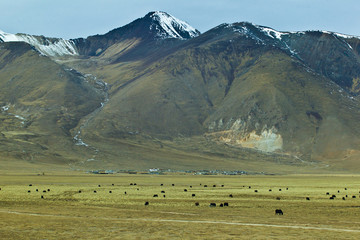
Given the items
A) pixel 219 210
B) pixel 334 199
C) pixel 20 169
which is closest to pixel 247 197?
pixel 334 199

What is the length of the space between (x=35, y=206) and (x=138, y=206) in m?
11.4

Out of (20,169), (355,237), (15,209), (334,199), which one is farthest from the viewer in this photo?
(20,169)

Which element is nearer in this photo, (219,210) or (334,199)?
(219,210)

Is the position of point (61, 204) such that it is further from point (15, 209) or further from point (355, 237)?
A: point (355, 237)

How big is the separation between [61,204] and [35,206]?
360cm

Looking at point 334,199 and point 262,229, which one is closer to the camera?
point 262,229

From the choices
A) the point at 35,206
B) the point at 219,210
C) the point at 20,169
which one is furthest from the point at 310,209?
the point at 20,169

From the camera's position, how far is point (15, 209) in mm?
53625

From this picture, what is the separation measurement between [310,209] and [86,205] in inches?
994

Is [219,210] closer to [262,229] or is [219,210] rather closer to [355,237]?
[262,229]

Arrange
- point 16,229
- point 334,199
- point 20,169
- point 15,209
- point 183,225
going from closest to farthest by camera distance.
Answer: point 16,229 → point 183,225 → point 15,209 → point 334,199 → point 20,169

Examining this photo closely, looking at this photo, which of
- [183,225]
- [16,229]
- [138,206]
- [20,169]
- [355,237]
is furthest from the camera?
[20,169]

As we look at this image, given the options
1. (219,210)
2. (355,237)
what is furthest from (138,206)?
(355,237)

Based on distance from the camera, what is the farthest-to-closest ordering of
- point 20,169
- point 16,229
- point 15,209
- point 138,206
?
point 20,169, point 138,206, point 15,209, point 16,229
